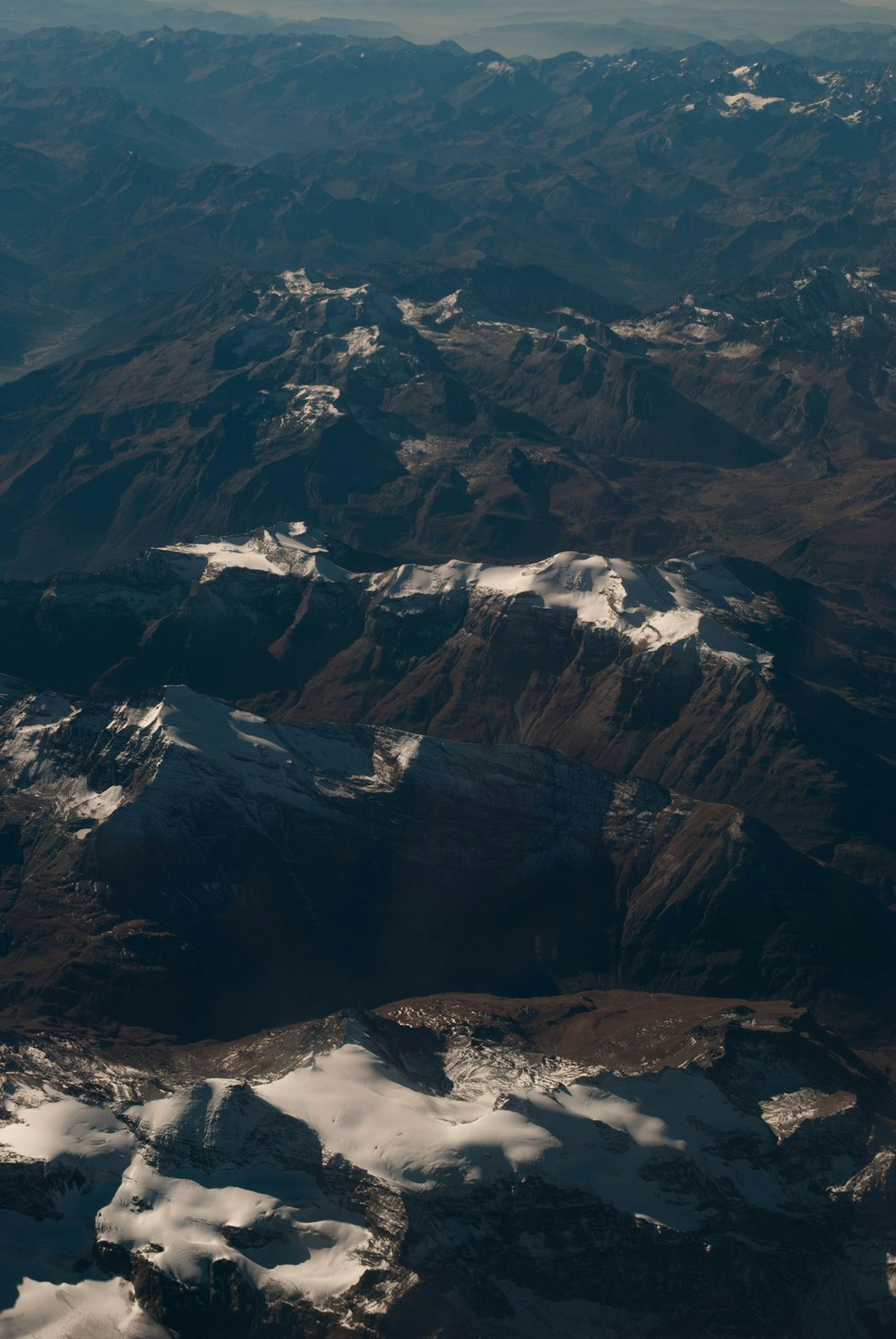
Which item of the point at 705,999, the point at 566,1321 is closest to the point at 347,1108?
the point at 566,1321

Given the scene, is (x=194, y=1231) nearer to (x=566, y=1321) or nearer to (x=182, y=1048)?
(x=566, y=1321)

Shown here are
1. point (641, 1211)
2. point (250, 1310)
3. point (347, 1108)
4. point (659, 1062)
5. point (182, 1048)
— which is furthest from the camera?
point (182, 1048)

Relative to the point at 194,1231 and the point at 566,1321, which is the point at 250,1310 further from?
the point at 566,1321

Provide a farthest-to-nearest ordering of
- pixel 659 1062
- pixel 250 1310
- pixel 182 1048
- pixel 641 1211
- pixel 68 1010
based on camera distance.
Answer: pixel 68 1010 → pixel 182 1048 → pixel 659 1062 → pixel 641 1211 → pixel 250 1310

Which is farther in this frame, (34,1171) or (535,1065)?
(535,1065)

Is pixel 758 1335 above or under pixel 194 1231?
under

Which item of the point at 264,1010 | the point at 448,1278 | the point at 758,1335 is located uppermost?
the point at 448,1278

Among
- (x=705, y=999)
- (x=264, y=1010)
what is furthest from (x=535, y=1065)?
(x=264, y=1010)
